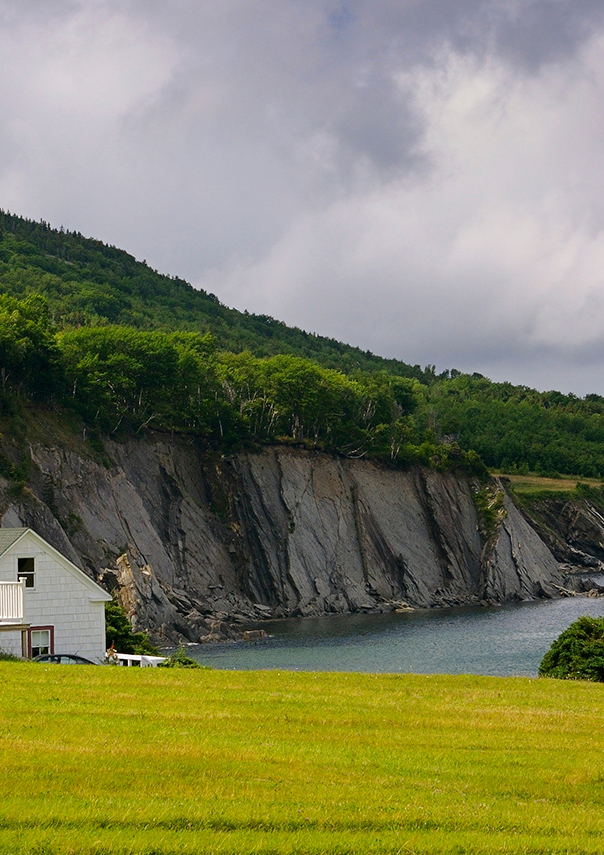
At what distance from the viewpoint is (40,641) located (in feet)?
115

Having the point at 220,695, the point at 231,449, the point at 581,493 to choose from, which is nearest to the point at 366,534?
the point at 231,449

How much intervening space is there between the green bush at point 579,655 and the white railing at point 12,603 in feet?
60.3

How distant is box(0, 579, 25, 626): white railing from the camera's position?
104ft

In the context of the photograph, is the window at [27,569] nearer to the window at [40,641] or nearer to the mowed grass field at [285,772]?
the window at [40,641]

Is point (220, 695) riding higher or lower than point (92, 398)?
lower

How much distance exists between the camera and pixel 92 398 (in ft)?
317

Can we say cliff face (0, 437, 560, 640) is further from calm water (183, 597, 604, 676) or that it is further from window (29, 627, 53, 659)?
window (29, 627, 53, 659)

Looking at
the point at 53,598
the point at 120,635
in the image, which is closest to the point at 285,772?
the point at 53,598

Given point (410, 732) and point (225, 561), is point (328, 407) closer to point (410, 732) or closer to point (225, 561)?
point (225, 561)

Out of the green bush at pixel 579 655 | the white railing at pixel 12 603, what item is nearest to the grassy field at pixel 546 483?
the green bush at pixel 579 655

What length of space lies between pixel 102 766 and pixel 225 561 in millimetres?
85184

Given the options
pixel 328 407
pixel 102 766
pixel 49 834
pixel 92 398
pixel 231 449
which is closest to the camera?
pixel 49 834

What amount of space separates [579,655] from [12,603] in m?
19.6

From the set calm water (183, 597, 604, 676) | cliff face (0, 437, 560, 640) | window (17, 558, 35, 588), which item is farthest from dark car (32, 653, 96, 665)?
cliff face (0, 437, 560, 640)
